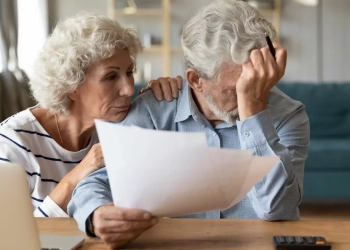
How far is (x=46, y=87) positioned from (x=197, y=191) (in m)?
0.92

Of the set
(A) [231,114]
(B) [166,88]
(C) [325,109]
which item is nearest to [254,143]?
(A) [231,114]

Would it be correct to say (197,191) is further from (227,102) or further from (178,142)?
(227,102)

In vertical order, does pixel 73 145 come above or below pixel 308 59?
above

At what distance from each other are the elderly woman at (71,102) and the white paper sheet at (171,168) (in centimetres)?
58

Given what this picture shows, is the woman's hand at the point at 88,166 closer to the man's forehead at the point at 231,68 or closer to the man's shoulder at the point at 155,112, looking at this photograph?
the man's shoulder at the point at 155,112

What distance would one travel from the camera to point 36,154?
5.69 feet

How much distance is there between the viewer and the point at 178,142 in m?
0.90

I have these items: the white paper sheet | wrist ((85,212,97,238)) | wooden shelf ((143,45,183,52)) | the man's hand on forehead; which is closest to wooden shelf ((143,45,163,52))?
wooden shelf ((143,45,183,52))

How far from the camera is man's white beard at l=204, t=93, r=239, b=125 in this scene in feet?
4.90

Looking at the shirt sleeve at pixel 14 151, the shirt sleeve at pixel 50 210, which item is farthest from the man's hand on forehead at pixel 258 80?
the shirt sleeve at pixel 14 151

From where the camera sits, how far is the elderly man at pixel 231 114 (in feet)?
4.15

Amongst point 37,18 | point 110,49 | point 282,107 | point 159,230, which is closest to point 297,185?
point 282,107

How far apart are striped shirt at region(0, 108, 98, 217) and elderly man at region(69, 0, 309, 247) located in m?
0.31

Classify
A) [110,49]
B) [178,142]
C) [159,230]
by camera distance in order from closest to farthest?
[178,142], [159,230], [110,49]
